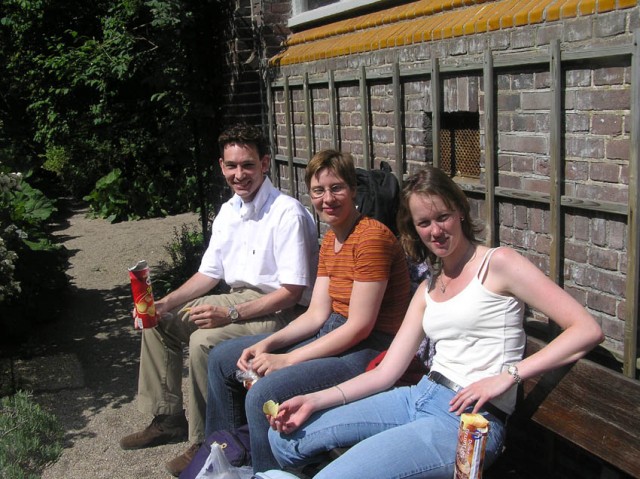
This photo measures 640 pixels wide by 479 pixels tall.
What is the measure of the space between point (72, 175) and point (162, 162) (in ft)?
21.2

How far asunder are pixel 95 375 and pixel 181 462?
1667mm

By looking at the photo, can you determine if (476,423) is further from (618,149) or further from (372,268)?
(618,149)

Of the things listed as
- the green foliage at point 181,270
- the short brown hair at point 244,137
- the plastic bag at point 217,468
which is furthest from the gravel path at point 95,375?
the short brown hair at point 244,137

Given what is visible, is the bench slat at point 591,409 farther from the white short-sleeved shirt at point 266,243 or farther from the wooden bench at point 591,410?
the white short-sleeved shirt at point 266,243

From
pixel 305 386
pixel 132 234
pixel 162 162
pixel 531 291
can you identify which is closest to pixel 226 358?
pixel 305 386

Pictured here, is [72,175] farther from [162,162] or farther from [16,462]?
[16,462]

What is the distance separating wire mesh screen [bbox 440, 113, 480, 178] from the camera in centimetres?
390

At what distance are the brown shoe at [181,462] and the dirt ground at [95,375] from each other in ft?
0.27

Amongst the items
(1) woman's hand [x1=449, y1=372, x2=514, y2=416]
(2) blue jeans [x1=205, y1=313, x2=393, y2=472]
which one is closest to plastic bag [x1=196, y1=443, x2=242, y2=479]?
(2) blue jeans [x1=205, y1=313, x2=393, y2=472]

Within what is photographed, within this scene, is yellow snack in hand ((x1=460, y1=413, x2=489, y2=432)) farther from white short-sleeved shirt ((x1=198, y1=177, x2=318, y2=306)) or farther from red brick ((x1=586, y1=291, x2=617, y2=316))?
white short-sleeved shirt ((x1=198, y1=177, x2=318, y2=306))

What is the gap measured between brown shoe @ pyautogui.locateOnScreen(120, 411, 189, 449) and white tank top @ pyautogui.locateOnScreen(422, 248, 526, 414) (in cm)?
190

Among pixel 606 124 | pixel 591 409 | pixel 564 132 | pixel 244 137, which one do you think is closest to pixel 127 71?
pixel 244 137

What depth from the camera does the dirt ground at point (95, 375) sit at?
4.07 m

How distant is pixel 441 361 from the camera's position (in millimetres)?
2814
